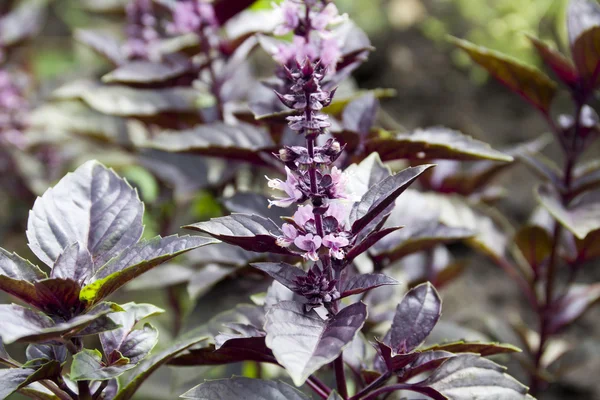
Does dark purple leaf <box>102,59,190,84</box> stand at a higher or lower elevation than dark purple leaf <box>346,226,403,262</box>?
higher

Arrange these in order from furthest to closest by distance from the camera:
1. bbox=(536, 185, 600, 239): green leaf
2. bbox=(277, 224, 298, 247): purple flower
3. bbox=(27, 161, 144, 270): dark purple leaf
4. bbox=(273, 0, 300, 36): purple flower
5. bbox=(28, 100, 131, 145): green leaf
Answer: bbox=(28, 100, 131, 145): green leaf < bbox=(536, 185, 600, 239): green leaf < bbox=(273, 0, 300, 36): purple flower < bbox=(27, 161, 144, 270): dark purple leaf < bbox=(277, 224, 298, 247): purple flower

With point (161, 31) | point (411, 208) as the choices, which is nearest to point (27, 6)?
point (161, 31)

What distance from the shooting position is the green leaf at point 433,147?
0.95m

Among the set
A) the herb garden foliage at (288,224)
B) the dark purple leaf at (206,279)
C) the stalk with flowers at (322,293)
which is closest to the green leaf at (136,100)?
the herb garden foliage at (288,224)

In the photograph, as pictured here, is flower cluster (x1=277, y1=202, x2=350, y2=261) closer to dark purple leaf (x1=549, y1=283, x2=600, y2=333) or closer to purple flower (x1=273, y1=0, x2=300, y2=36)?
purple flower (x1=273, y1=0, x2=300, y2=36)

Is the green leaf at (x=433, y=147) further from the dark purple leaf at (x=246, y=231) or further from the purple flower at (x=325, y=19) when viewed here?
the dark purple leaf at (x=246, y=231)

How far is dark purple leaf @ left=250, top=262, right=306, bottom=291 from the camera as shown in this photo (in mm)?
730

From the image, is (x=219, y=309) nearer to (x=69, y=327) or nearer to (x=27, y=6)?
(x=69, y=327)

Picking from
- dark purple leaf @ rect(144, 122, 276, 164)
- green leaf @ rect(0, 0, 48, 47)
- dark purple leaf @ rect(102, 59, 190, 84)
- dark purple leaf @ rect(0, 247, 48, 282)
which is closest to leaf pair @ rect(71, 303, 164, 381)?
dark purple leaf @ rect(0, 247, 48, 282)

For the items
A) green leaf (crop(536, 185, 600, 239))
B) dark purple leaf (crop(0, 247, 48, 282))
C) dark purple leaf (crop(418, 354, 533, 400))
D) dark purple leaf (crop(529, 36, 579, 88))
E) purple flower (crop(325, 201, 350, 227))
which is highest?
dark purple leaf (crop(529, 36, 579, 88))

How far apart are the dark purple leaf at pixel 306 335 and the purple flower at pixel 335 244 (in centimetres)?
7

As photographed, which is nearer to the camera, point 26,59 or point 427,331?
point 427,331

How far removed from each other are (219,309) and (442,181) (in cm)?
65

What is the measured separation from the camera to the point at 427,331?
2.59 ft
